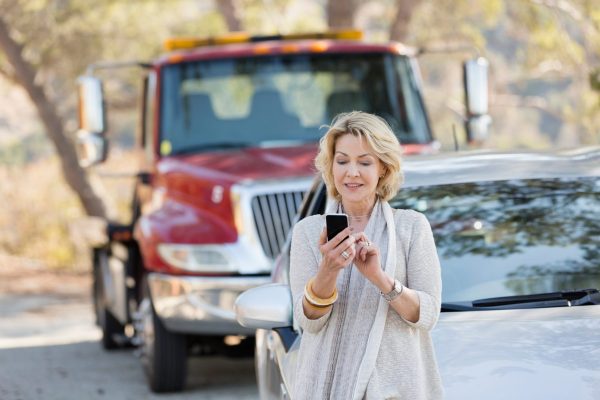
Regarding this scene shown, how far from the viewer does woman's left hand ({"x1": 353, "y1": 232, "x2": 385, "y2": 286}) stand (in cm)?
388

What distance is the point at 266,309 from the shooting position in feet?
17.0

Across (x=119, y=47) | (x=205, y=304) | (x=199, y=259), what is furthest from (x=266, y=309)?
(x=119, y=47)

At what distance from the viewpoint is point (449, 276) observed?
Result: 18.0 ft

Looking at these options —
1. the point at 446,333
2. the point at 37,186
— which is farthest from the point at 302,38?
the point at 37,186

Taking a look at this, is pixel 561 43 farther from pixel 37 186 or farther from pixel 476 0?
pixel 37 186

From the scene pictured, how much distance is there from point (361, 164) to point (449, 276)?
1448mm

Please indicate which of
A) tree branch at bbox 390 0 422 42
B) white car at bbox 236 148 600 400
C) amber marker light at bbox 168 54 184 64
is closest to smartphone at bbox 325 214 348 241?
white car at bbox 236 148 600 400

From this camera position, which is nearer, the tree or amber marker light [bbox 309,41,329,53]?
amber marker light [bbox 309,41,329,53]

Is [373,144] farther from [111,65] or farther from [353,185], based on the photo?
[111,65]

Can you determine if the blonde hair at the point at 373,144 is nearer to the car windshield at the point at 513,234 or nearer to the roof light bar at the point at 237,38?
the car windshield at the point at 513,234

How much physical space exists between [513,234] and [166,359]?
4484 millimetres

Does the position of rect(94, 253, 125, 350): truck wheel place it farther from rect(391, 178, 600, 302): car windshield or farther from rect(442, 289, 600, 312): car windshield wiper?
rect(442, 289, 600, 312): car windshield wiper

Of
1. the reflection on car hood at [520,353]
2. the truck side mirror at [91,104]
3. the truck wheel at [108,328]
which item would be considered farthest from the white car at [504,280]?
the truck wheel at [108,328]

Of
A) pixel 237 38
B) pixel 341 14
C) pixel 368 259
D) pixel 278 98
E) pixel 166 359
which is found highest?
pixel 368 259
